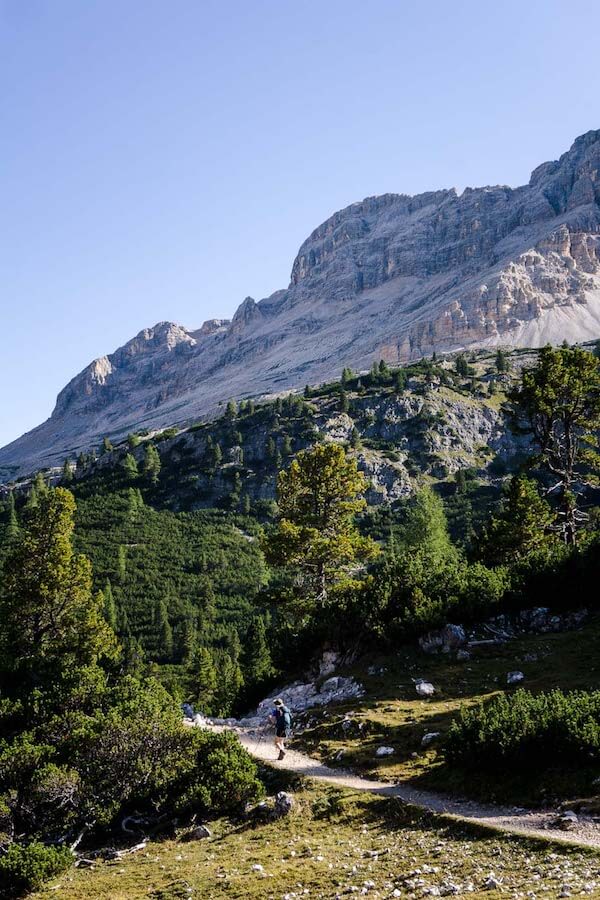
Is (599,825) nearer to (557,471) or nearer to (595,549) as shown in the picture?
(595,549)

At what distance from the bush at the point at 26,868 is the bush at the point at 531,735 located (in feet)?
30.6

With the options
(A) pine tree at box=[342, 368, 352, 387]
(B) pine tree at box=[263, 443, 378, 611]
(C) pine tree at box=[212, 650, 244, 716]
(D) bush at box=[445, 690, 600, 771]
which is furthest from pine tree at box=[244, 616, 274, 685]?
(A) pine tree at box=[342, 368, 352, 387]

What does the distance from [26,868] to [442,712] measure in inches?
449

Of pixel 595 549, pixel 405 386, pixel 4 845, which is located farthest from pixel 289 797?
pixel 405 386

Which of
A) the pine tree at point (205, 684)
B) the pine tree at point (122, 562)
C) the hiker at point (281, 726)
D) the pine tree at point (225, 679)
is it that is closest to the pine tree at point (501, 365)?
the pine tree at point (122, 562)

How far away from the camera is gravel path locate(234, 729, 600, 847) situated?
35.8ft

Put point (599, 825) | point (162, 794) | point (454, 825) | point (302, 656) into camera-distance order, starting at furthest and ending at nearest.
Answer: point (302, 656)
point (162, 794)
point (454, 825)
point (599, 825)

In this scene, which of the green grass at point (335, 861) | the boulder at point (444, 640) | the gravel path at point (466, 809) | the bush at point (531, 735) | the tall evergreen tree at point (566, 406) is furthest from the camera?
the tall evergreen tree at point (566, 406)

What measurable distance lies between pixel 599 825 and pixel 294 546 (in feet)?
78.5

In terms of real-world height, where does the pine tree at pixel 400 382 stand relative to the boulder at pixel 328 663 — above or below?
above

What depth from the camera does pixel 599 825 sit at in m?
10.9

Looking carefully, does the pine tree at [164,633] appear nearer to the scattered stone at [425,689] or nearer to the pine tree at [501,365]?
the scattered stone at [425,689]

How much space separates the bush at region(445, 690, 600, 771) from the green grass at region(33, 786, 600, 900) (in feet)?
6.98

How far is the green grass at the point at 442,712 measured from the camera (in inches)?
520
